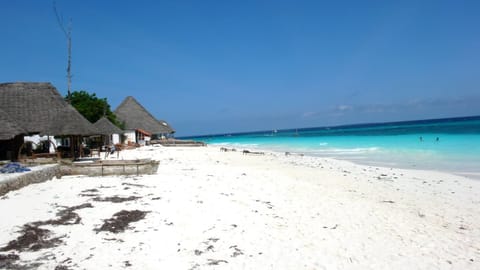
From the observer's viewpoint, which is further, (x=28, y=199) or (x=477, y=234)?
(x=28, y=199)

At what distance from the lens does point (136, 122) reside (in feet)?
95.9

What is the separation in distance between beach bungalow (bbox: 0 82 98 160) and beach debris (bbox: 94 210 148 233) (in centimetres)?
786

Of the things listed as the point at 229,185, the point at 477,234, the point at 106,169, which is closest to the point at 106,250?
the point at 229,185

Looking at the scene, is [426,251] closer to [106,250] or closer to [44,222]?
[106,250]

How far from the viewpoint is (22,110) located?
609 inches

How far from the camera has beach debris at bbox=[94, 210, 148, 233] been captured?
5590 mm

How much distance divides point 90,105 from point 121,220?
19862 mm

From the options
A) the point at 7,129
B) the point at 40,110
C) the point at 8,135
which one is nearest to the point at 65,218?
the point at 8,135

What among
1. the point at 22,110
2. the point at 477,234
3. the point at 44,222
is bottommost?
the point at 477,234

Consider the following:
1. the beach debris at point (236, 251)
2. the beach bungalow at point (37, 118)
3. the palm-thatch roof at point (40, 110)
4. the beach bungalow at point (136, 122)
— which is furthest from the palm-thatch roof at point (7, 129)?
the beach bungalow at point (136, 122)

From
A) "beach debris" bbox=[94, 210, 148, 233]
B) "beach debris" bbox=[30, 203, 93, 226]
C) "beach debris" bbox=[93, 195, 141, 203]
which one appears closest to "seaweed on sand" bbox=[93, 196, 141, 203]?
"beach debris" bbox=[93, 195, 141, 203]

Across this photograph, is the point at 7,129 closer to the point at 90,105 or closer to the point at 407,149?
the point at 90,105

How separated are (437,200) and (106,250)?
7.34m

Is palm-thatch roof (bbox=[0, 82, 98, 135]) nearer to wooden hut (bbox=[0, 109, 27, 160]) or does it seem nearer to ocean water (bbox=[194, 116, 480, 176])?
wooden hut (bbox=[0, 109, 27, 160])
